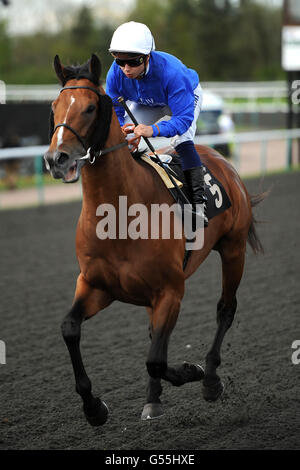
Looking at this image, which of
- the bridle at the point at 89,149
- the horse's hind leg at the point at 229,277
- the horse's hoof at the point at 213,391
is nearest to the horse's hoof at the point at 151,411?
the horse's hoof at the point at 213,391

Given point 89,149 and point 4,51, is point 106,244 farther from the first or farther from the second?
point 4,51

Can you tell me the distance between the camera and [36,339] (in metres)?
4.68

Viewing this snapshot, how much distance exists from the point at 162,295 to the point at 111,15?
39.2 meters

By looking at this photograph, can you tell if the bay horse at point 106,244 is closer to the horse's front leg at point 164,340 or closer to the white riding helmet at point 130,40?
the horse's front leg at point 164,340

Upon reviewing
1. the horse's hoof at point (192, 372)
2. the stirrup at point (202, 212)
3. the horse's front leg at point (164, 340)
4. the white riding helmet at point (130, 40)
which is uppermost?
the white riding helmet at point (130, 40)

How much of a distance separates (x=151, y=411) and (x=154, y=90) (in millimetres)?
1646

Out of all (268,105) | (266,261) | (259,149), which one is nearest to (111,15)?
(268,105)

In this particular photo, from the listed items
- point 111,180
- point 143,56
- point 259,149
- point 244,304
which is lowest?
point 259,149

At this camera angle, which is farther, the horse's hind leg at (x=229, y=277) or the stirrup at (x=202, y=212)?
the horse's hind leg at (x=229, y=277)

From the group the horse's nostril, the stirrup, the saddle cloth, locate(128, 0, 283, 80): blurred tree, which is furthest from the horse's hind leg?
locate(128, 0, 283, 80): blurred tree

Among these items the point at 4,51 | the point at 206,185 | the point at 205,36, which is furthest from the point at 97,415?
the point at 205,36

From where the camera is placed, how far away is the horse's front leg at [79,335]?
3.05 meters

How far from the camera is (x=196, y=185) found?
346cm

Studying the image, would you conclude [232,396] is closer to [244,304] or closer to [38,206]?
[244,304]
